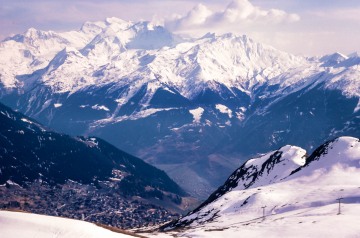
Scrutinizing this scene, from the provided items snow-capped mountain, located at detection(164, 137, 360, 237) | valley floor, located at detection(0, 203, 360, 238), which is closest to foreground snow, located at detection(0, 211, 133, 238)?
valley floor, located at detection(0, 203, 360, 238)

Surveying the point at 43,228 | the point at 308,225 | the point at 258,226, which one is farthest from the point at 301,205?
the point at 43,228

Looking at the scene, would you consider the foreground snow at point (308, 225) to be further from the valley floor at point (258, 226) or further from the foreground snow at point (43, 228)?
the foreground snow at point (43, 228)

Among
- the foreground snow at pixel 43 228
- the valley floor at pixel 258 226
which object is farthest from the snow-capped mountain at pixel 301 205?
the foreground snow at pixel 43 228

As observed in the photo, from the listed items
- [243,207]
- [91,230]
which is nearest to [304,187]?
[243,207]

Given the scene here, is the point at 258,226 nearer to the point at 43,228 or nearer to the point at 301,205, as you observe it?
the point at 301,205

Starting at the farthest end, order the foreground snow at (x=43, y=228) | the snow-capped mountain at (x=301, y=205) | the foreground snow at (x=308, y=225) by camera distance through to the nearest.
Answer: the snow-capped mountain at (x=301, y=205)
the foreground snow at (x=308, y=225)
the foreground snow at (x=43, y=228)

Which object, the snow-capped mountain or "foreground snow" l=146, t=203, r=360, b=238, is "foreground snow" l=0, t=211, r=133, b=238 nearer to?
"foreground snow" l=146, t=203, r=360, b=238

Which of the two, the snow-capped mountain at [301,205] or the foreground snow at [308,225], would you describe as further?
the snow-capped mountain at [301,205]
